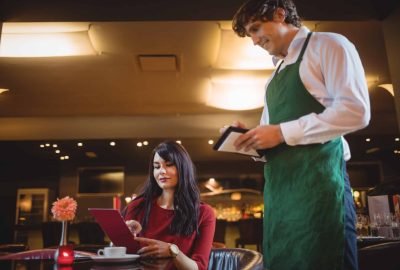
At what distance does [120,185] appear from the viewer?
29.0ft

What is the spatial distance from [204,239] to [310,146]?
85cm

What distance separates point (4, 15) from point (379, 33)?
3141 mm

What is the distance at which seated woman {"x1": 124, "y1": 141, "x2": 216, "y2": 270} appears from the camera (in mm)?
1682

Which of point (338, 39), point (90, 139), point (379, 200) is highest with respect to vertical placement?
point (90, 139)

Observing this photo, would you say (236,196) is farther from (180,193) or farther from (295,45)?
(295,45)

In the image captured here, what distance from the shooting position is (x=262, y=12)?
116cm

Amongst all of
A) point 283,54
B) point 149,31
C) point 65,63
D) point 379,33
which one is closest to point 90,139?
point 65,63

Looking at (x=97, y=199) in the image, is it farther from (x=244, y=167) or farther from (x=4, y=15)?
(x=4, y=15)

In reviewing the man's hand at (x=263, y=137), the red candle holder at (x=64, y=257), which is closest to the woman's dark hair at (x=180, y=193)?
the red candle holder at (x=64, y=257)

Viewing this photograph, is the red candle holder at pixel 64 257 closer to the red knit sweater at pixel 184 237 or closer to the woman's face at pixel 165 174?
the red knit sweater at pixel 184 237

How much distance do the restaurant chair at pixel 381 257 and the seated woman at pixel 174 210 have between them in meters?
1.05

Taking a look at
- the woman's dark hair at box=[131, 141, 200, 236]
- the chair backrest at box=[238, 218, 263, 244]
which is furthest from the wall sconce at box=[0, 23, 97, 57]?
the chair backrest at box=[238, 218, 263, 244]

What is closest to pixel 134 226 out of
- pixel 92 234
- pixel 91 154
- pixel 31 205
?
pixel 92 234

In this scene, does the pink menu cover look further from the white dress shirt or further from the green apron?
the white dress shirt
